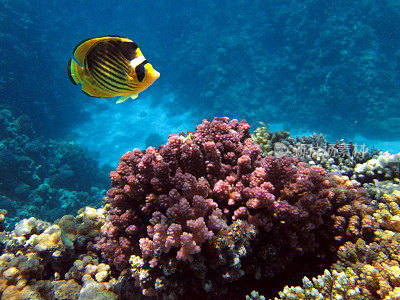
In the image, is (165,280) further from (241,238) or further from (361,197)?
(361,197)

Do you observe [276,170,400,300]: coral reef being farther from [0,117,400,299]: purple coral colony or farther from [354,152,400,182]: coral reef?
[354,152,400,182]: coral reef

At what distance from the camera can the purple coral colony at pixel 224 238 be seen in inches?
79.4

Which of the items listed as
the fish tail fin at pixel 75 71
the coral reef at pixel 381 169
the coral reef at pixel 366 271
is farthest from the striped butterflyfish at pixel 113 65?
the coral reef at pixel 381 169

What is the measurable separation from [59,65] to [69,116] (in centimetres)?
Result: 716

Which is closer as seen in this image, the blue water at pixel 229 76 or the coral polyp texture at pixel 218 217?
the coral polyp texture at pixel 218 217

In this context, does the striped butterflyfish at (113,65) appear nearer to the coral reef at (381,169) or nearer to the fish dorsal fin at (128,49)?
the fish dorsal fin at (128,49)

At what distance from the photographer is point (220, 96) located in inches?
917

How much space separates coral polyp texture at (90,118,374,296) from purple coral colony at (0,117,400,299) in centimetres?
1

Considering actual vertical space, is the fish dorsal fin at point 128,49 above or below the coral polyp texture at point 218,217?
above

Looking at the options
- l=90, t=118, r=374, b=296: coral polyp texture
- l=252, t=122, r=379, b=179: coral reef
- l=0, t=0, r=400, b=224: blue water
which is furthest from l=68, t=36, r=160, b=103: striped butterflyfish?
l=0, t=0, r=400, b=224: blue water

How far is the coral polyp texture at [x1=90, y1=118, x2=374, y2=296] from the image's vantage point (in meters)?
2.01

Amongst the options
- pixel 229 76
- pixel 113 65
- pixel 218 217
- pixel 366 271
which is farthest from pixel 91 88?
pixel 229 76

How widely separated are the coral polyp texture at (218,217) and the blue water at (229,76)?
→ 552 inches

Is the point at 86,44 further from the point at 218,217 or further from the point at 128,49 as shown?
the point at 218,217
